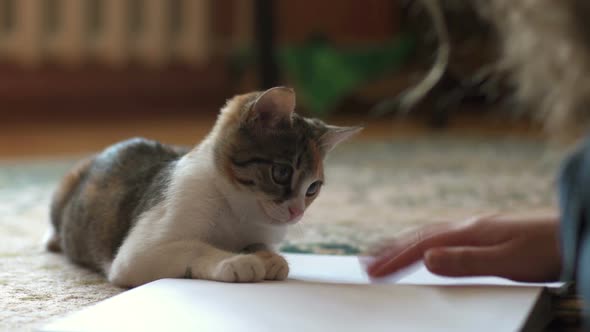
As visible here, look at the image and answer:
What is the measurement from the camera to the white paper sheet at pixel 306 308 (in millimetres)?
871

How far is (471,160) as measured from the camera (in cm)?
274

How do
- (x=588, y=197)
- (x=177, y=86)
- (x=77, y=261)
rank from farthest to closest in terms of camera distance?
(x=177, y=86) < (x=77, y=261) < (x=588, y=197)

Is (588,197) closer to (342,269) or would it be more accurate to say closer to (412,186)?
(342,269)

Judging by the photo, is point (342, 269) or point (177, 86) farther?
point (177, 86)

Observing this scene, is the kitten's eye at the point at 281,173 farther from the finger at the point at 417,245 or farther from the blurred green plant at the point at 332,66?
the blurred green plant at the point at 332,66

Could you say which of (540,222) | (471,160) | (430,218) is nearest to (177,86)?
(471,160)

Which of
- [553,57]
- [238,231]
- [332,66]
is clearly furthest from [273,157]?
[332,66]

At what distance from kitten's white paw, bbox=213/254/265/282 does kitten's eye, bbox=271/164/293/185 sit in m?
0.13

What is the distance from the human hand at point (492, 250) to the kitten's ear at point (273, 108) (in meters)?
0.27

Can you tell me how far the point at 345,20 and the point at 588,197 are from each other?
379 centimetres

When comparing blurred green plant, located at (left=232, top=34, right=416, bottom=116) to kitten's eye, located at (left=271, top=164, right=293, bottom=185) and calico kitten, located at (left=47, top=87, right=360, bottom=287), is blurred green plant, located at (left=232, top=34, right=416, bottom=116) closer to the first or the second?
calico kitten, located at (left=47, top=87, right=360, bottom=287)

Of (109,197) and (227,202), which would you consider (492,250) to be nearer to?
(227,202)

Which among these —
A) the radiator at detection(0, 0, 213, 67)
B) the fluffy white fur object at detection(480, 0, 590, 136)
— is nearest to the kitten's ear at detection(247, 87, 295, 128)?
the fluffy white fur object at detection(480, 0, 590, 136)

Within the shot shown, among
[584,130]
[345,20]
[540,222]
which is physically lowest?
[540,222]
